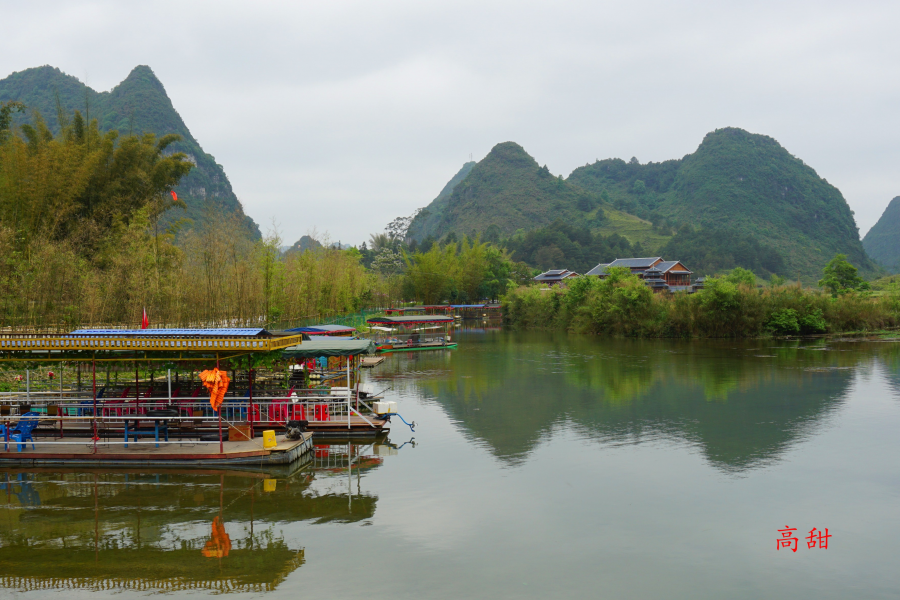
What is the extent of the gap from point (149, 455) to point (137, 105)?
96.1 metres

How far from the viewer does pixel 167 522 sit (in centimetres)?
828

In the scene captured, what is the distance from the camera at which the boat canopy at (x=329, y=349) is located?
13.2 meters

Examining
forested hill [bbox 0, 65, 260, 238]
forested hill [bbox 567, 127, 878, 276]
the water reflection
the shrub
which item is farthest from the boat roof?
forested hill [bbox 567, 127, 878, 276]

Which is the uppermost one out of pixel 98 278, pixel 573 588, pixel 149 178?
pixel 149 178

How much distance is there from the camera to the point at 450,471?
35.9ft

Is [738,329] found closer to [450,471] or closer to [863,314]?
[863,314]

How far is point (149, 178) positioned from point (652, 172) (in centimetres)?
14754

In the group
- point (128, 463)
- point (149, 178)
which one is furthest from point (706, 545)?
point (149, 178)

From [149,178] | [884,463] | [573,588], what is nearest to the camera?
[573,588]

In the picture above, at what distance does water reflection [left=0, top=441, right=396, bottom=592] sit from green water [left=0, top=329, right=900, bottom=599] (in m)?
0.03

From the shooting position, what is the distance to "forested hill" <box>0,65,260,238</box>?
277 ft

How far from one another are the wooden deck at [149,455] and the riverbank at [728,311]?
105 feet

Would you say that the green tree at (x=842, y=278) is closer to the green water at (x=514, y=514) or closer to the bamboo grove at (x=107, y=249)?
the green water at (x=514, y=514)

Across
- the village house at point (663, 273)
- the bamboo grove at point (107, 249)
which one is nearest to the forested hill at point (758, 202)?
the village house at point (663, 273)
